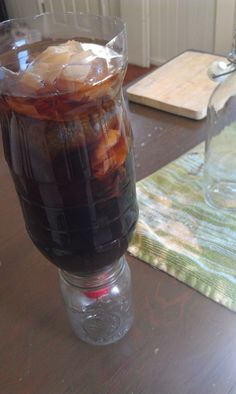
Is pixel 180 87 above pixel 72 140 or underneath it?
underneath

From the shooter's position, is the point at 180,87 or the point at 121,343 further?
the point at 180,87

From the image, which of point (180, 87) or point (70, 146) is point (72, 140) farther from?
point (180, 87)

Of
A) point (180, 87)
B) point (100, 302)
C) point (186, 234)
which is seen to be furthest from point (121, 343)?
point (180, 87)

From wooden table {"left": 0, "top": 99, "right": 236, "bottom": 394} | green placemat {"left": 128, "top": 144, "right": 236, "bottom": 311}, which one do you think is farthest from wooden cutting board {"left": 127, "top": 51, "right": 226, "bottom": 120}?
wooden table {"left": 0, "top": 99, "right": 236, "bottom": 394}

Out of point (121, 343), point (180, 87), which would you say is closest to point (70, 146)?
point (121, 343)

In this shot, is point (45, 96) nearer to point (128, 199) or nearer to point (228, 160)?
point (128, 199)

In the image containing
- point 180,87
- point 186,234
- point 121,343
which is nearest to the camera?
point 121,343

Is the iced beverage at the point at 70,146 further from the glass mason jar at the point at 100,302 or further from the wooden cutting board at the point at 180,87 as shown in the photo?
the wooden cutting board at the point at 180,87

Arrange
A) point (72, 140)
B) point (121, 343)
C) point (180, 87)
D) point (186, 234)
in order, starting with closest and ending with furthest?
point (72, 140) < point (121, 343) < point (186, 234) < point (180, 87)
